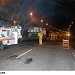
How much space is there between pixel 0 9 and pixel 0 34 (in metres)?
29.8

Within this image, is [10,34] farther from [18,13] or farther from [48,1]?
[48,1]

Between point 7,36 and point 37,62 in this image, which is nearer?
point 37,62

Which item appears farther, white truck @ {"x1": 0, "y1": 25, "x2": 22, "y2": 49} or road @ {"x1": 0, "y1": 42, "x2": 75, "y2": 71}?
white truck @ {"x1": 0, "y1": 25, "x2": 22, "y2": 49}

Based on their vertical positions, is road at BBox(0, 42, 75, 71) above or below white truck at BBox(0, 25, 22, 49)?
below

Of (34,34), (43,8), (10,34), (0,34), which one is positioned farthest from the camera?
(43,8)

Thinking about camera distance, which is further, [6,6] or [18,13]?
[18,13]

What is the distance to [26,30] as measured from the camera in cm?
7119

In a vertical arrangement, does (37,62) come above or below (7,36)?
below

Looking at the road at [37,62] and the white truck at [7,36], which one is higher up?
the white truck at [7,36]

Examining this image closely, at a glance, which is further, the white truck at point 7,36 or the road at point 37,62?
the white truck at point 7,36
